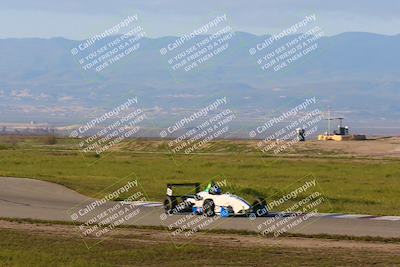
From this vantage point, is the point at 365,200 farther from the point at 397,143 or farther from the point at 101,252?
the point at 397,143

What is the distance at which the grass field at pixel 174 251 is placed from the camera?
25781mm

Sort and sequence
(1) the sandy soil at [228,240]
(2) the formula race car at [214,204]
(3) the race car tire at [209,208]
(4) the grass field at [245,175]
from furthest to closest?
1. (4) the grass field at [245,175]
2. (3) the race car tire at [209,208]
3. (2) the formula race car at [214,204]
4. (1) the sandy soil at [228,240]

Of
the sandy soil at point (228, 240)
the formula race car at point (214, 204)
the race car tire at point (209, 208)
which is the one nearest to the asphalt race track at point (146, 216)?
the formula race car at point (214, 204)

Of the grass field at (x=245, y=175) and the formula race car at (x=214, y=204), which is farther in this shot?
the grass field at (x=245, y=175)

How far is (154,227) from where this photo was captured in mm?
34594

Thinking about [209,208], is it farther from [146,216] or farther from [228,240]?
[228,240]

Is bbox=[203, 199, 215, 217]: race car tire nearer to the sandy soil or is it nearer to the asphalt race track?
the asphalt race track

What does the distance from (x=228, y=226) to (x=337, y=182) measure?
2776cm

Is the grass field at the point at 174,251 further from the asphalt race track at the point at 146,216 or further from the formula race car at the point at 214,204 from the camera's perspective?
the formula race car at the point at 214,204

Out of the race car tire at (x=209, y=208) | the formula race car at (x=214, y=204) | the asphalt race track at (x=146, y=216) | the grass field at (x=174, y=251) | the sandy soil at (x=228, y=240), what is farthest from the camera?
the race car tire at (x=209, y=208)

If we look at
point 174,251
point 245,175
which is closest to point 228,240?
point 174,251

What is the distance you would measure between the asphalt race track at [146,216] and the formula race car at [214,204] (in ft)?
1.55

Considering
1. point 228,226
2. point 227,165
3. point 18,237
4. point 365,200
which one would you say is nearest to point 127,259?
point 18,237

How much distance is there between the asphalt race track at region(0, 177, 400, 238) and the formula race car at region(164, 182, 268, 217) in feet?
1.55
